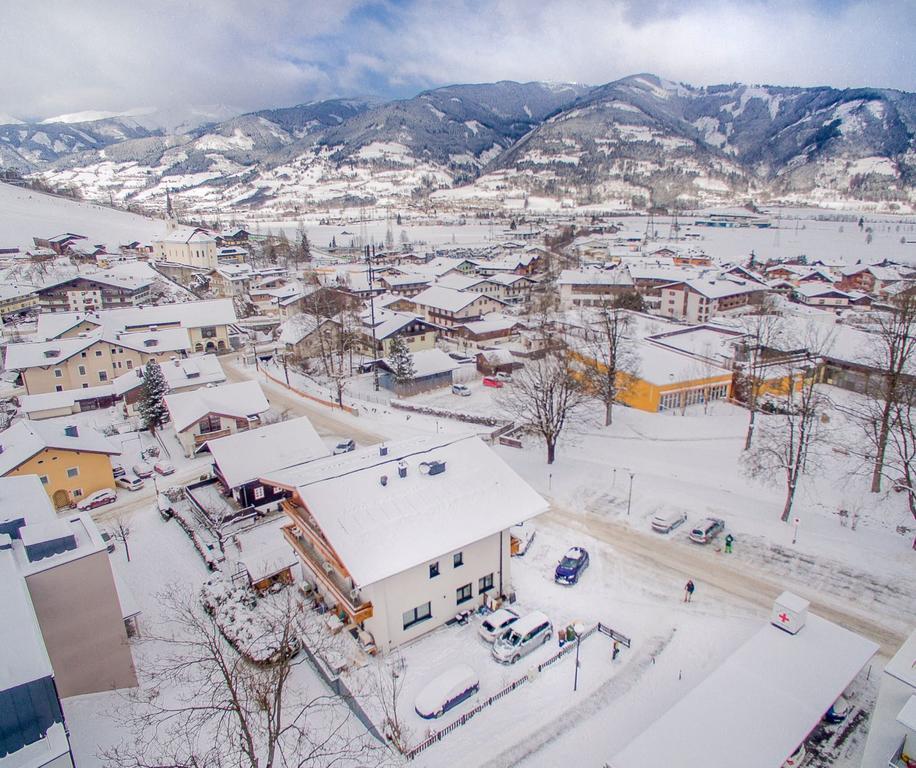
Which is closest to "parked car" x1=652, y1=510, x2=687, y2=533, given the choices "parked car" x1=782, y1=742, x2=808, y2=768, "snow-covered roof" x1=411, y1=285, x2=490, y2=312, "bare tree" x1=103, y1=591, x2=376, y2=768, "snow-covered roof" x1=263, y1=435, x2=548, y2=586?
"snow-covered roof" x1=263, y1=435, x2=548, y2=586

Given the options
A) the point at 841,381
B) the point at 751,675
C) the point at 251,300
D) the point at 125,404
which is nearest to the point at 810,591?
the point at 751,675

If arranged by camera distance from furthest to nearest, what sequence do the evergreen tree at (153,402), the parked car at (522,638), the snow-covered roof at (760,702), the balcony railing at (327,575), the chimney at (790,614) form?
the evergreen tree at (153,402) → the balcony railing at (327,575) → the parked car at (522,638) → the chimney at (790,614) → the snow-covered roof at (760,702)

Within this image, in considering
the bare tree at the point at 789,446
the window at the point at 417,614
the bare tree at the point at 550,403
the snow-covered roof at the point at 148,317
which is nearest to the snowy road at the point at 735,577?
the bare tree at the point at 789,446

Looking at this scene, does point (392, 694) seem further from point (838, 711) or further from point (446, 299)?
point (446, 299)

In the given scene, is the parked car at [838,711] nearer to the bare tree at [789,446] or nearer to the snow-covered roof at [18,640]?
the bare tree at [789,446]

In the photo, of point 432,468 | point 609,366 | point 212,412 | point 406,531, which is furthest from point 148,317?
point 406,531

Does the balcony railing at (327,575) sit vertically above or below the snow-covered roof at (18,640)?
below

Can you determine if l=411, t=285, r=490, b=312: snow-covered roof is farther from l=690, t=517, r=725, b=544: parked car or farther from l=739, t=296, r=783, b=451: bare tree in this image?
l=690, t=517, r=725, b=544: parked car
